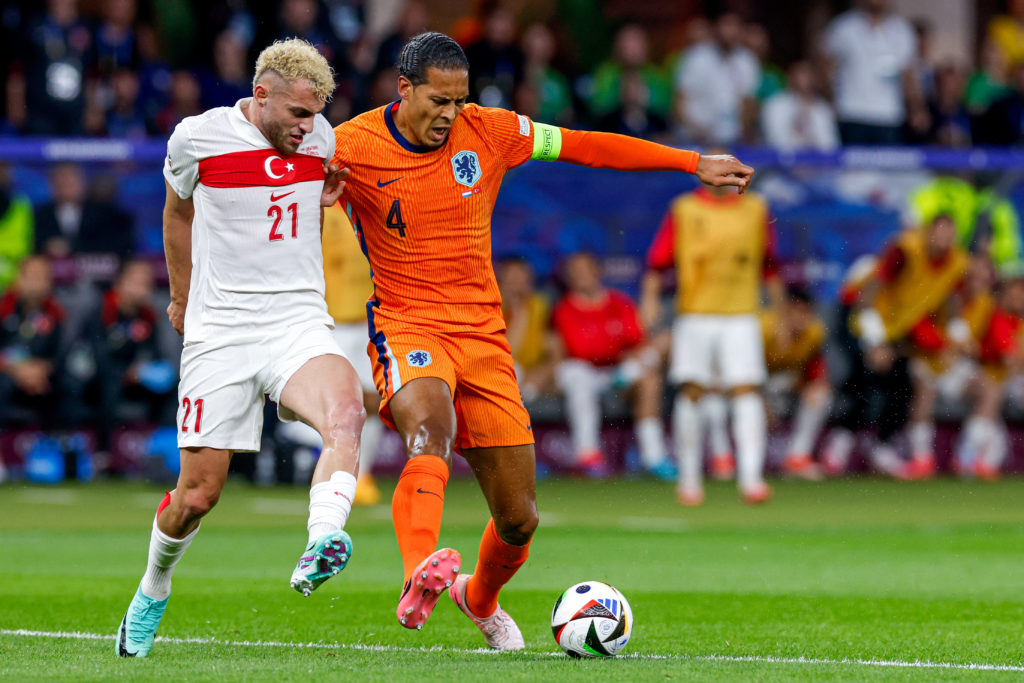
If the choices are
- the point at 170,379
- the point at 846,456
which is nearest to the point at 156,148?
the point at 170,379

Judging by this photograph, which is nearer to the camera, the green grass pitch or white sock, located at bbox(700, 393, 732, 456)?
the green grass pitch

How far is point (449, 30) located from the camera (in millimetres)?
19453

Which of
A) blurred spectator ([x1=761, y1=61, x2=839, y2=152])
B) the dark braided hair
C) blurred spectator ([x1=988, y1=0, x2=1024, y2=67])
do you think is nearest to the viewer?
the dark braided hair

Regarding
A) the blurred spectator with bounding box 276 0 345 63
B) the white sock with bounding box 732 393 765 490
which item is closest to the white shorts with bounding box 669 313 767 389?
the white sock with bounding box 732 393 765 490

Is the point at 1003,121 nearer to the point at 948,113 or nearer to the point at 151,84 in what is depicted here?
the point at 948,113

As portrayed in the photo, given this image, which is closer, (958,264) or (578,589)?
(578,589)

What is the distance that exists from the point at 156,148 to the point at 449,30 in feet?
19.0

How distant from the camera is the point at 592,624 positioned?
20.0 feet

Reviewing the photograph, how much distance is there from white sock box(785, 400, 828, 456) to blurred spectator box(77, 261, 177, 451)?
19.7ft

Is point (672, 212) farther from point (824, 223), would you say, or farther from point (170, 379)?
point (170, 379)

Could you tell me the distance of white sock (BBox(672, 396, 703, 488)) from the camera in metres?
13.2

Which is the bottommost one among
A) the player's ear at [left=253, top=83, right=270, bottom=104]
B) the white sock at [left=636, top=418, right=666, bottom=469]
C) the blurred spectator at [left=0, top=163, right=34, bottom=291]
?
the white sock at [left=636, top=418, right=666, bottom=469]

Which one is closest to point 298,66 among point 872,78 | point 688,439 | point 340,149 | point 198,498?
point 340,149

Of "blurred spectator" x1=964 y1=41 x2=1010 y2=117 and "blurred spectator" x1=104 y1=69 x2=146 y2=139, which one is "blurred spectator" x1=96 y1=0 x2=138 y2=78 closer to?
"blurred spectator" x1=104 y1=69 x2=146 y2=139
